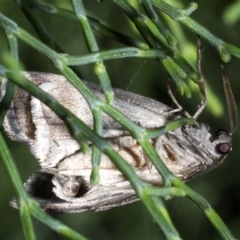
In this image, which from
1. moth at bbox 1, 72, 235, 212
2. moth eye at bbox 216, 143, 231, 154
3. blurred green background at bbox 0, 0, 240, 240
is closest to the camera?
moth at bbox 1, 72, 235, 212

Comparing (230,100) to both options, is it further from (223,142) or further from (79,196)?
(79,196)


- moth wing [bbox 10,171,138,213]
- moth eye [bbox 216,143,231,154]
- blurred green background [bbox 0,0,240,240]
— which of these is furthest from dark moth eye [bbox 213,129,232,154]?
blurred green background [bbox 0,0,240,240]

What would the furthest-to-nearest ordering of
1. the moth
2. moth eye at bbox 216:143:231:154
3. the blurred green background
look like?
the blurred green background → moth eye at bbox 216:143:231:154 → the moth

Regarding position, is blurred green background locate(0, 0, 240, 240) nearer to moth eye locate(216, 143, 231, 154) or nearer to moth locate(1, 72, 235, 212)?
moth eye locate(216, 143, 231, 154)

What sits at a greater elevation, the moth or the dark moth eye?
the moth

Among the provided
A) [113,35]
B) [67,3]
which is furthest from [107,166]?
[67,3]

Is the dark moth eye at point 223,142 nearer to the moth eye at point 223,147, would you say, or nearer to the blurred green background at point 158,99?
the moth eye at point 223,147
